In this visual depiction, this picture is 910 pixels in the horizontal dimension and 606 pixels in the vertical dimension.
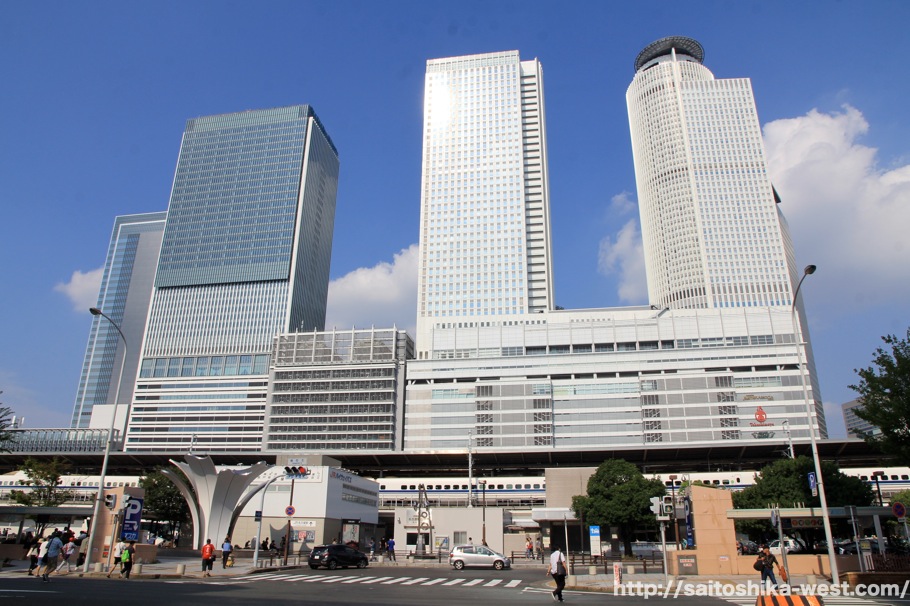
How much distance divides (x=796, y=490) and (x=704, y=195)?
13251 centimetres

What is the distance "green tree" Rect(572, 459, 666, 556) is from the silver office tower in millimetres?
110081

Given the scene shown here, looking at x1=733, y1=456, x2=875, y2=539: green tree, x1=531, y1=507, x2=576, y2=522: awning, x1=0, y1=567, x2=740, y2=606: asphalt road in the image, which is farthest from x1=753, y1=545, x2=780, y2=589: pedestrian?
x1=531, y1=507, x2=576, y2=522: awning

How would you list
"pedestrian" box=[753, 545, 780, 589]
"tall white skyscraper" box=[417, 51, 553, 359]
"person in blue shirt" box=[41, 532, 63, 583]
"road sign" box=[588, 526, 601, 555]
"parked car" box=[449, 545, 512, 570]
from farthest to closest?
"tall white skyscraper" box=[417, 51, 553, 359] → "road sign" box=[588, 526, 601, 555] → "parked car" box=[449, 545, 512, 570] → "person in blue shirt" box=[41, 532, 63, 583] → "pedestrian" box=[753, 545, 780, 589]

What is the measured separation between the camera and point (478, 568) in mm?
38250

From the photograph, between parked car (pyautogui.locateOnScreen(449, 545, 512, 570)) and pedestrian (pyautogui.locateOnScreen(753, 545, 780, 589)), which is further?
parked car (pyautogui.locateOnScreen(449, 545, 512, 570))

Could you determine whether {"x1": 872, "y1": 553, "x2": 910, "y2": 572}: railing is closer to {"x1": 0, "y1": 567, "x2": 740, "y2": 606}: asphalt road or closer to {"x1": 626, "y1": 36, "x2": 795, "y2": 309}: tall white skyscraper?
{"x1": 0, "y1": 567, "x2": 740, "y2": 606}: asphalt road

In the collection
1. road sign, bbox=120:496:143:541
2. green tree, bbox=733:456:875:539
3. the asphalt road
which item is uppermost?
green tree, bbox=733:456:875:539

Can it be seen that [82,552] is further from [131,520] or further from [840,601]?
[840,601]

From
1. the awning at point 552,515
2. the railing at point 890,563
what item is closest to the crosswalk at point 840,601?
the railing at point 890,563

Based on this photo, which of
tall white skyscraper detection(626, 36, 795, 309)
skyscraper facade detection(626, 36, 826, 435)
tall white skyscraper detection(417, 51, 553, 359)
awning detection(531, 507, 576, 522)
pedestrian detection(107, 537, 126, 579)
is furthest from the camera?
tall white skyscraper detection(626, 36, 795, 309)

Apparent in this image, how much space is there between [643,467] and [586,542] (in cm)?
5145

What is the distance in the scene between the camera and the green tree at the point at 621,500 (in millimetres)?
59969

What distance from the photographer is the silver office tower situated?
155 metres

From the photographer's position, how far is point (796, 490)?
172ft
